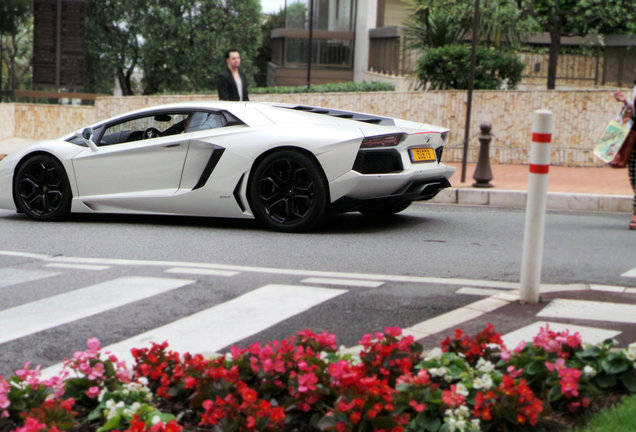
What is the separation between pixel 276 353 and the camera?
12.7ft

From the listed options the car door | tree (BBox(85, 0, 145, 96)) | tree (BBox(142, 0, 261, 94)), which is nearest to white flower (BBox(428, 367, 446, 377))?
the car door

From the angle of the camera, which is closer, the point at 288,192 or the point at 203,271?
the point at 203,271

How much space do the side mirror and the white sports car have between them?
1 centimetres

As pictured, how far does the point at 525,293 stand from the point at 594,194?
689 centimetres

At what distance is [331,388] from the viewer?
11.6ft

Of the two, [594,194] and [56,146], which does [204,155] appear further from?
[594,194]

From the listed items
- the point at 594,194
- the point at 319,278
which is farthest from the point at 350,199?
the point at 594,194

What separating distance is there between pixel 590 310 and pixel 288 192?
378 cm

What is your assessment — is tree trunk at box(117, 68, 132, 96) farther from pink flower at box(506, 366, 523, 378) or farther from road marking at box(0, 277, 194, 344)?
pink flower at box(506, 366, 523, 378)

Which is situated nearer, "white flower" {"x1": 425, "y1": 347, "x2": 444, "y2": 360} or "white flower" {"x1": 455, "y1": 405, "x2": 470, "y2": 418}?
"white flower" {"x1": 455, "y1": 405, "x2": 470, "y2": 418}

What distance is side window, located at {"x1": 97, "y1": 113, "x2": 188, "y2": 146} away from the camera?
9.38 m

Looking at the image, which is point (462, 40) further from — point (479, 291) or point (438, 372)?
point (438, 372)

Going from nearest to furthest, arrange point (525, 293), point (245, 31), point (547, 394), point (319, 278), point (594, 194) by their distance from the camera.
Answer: point (547, 394) → point (525, 293) → point (319, 278) → point (594, 194) → point (245, 31)

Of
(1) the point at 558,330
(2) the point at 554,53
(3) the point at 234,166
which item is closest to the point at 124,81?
(2) the point at 554,53
